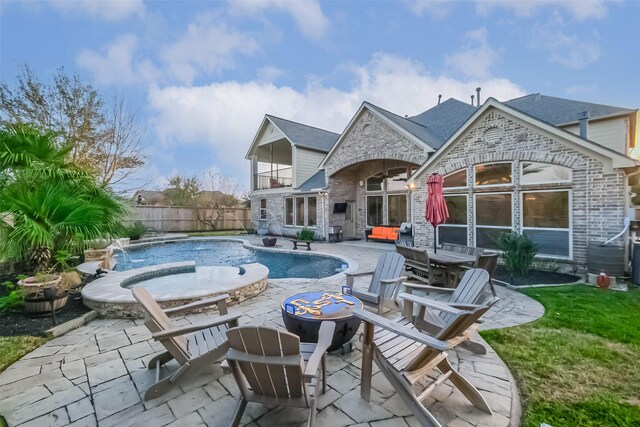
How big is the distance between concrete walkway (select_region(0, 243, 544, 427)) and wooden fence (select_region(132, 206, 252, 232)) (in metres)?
17.0

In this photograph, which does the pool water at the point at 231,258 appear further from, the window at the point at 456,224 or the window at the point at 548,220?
the window at the point at 548,220

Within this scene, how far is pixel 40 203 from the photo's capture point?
448 centimetres

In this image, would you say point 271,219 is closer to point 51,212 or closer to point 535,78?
point 51,212

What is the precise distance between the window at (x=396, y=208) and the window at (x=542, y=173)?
6070 mm

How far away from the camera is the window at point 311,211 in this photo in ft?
51.9

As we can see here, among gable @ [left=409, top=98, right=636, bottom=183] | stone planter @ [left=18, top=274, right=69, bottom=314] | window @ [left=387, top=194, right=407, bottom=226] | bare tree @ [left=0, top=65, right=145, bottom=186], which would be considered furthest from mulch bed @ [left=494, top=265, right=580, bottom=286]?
bare tree @ [left=0, top=65, right=145, bottom=186]

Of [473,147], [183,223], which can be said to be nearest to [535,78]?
[473,147]

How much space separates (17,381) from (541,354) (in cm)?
575

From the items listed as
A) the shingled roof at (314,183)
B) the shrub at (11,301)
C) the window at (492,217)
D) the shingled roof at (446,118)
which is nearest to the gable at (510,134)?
the window at (492,217)

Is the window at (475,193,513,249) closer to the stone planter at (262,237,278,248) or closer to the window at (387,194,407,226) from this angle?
the window at (387,194,407,226)

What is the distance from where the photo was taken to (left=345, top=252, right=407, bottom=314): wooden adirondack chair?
4094 mm

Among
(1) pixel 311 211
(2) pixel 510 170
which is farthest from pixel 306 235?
(2) pixel 510 170

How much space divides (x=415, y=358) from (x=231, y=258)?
1007 centimetres

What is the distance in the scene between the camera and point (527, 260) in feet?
22.3
